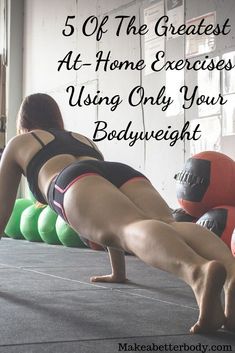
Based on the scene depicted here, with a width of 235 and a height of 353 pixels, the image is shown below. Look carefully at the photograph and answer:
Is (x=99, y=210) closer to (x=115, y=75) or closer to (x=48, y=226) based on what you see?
(x=48, y=226)

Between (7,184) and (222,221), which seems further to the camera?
(222,221)

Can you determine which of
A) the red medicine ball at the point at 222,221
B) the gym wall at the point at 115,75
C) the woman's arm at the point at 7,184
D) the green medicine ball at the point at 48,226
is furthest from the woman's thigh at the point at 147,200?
the green medicine ball at the point at 48,226

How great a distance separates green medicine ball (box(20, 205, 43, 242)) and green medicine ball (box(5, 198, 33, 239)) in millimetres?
213

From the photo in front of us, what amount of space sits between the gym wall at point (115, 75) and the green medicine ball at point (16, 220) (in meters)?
0.89

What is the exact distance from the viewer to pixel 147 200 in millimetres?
1861

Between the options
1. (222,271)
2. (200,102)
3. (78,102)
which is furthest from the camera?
(78,102)

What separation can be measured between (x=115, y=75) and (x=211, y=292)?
392cm

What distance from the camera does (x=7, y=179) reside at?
2.17 metres

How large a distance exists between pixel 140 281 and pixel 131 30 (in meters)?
2.89

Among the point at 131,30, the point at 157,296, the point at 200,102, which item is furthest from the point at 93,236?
the point at 131,30

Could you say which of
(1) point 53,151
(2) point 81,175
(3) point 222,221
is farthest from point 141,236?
(3) point 222,221

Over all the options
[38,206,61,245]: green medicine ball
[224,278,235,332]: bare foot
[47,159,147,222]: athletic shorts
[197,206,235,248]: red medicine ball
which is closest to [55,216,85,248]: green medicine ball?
[38,206,61,245]: green medicine ball

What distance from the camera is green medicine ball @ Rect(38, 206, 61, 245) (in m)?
4.63

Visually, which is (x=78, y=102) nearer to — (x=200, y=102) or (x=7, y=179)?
(x=200, y=102)
